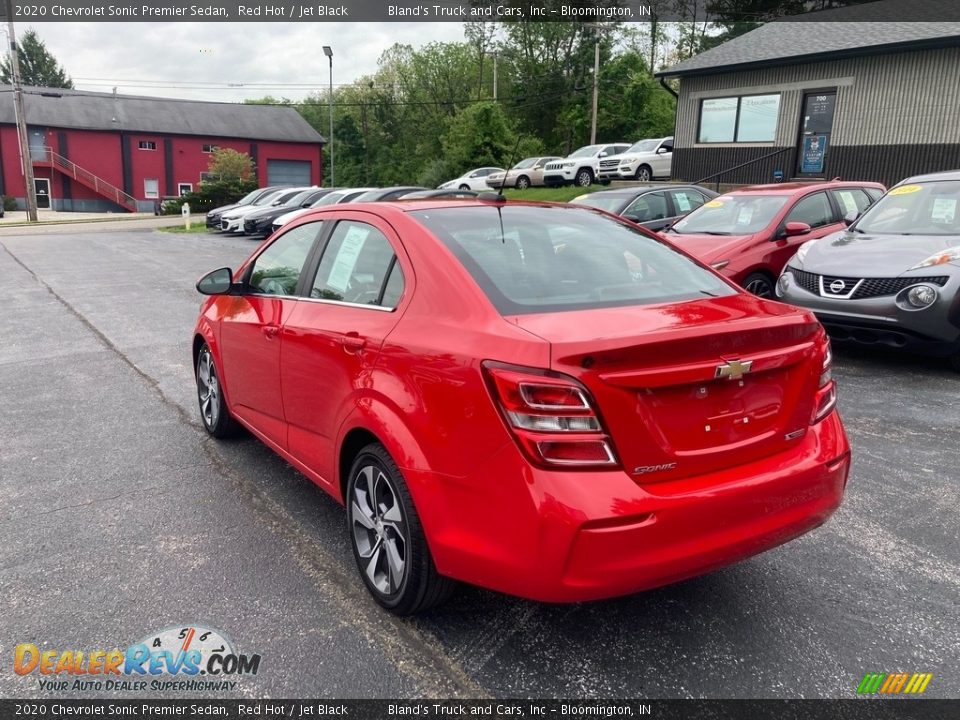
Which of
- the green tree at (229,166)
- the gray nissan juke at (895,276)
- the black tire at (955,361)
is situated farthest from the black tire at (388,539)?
the green tree at (229,166)

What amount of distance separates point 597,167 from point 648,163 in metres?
2.15

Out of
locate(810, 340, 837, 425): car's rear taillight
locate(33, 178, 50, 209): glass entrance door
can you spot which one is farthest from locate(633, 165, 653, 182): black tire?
locate(33, 178, 50, 209): glass entrance door

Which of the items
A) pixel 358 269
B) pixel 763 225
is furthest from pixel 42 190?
pixel 358 269

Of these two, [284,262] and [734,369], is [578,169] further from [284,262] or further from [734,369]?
[734,369]

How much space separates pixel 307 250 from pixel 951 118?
62.1ft

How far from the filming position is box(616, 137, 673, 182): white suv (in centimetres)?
2623

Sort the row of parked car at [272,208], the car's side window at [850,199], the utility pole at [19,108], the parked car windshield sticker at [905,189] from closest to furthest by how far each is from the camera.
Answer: the parked car windshield sticker at [905,189], the car's side window at [850,199], the row of parked car at [272,208], the utility pole at [19,108]

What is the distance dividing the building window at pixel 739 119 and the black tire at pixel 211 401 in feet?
66.8

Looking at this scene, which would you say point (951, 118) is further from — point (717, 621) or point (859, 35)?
point (717, 621)

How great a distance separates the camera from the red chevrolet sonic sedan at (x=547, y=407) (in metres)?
2.43

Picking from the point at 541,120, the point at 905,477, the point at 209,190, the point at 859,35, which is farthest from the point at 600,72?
the point at 905,477

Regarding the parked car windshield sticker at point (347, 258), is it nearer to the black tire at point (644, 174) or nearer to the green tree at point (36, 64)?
the black tire at point (644, 174)

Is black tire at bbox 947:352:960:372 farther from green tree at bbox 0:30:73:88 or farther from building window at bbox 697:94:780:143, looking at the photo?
green tree at bbox 0:30:73:88

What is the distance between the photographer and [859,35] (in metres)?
19.9
